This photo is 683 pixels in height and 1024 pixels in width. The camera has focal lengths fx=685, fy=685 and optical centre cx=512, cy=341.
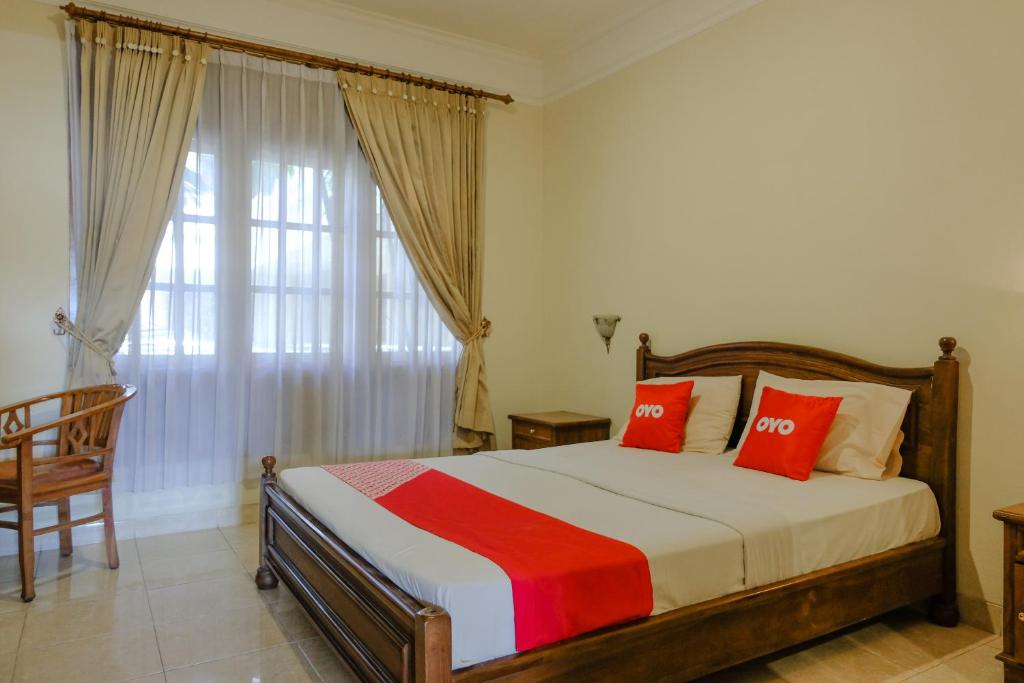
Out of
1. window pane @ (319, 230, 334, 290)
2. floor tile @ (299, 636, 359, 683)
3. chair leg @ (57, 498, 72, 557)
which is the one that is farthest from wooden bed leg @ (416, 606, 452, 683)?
window pane @ (319, 230, 334, 290)

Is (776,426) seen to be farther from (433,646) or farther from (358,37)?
(358,37)

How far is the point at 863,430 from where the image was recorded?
2.80 metres

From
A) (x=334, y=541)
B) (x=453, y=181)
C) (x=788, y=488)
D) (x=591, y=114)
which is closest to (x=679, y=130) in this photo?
(x=591, y=114)

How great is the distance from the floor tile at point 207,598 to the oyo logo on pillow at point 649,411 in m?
1.88

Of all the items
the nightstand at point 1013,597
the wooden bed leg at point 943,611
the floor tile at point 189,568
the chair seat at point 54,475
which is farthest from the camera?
the floor tile at point 189,568

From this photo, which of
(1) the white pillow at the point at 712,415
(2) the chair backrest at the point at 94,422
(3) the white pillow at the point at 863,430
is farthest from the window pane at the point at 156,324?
(3) the white pillow at the point at 863,430

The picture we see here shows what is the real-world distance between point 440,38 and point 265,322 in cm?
224

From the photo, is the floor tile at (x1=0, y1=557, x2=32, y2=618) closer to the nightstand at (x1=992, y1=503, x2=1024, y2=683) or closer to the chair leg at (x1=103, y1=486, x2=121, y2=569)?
the chair leg at (x1=103, y1=486, x2=121, y2=569)

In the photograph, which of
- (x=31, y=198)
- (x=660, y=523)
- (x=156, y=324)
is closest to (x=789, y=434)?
(x=660, y=523)

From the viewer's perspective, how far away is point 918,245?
2857mm

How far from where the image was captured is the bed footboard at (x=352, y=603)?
5.13 ft

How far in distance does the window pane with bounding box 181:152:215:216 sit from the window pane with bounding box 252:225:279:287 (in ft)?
0.93

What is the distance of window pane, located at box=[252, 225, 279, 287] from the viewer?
13.2 ft

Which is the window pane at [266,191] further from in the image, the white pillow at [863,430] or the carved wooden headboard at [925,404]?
the white pillow at [863,430]
